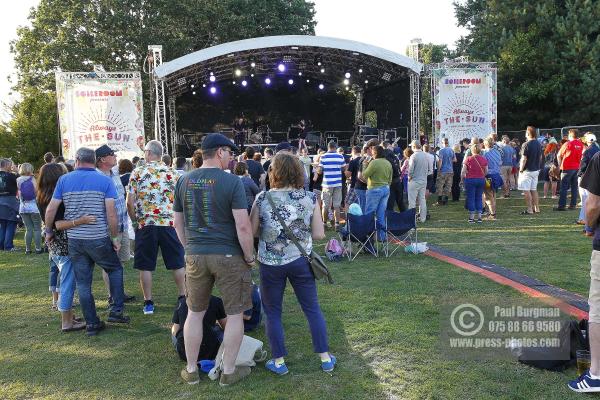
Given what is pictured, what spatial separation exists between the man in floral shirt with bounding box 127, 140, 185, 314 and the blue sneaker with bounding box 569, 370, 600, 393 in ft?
10.8

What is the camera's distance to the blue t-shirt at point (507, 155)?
12.1 meters

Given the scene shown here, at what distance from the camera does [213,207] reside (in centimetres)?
310

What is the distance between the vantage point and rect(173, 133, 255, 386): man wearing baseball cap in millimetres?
3107

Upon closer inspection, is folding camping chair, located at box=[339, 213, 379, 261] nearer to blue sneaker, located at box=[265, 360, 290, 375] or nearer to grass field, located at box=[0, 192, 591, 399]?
grass field, located at box=[0, 192, 591, 399]

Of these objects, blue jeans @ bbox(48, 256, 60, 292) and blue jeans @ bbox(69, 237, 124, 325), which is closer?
blue jeans @ bbox(69, 237, 124, 325)

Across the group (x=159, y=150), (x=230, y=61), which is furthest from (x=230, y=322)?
(x=230, y=61)

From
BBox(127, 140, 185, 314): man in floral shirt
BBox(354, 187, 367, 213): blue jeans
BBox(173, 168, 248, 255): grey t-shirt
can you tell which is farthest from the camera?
BBox(354, 187, 367, 213): blue jeans

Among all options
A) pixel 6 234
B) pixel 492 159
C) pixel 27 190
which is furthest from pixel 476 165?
pixel 6 234

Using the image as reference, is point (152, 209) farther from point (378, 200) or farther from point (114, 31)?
point (114, 31)

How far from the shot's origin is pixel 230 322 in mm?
3209

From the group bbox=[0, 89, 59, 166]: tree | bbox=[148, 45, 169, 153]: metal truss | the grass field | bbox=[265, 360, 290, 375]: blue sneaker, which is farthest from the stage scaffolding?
bbox=[265, 360, 290, 375]: blue sneaker

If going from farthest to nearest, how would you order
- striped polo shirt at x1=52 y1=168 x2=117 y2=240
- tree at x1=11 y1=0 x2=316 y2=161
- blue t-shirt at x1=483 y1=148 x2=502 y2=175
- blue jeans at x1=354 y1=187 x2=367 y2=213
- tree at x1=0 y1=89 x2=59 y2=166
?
1. tree at x1=11 y1=0 x2=316 y2=161
2. tree at x1=0 y1=89 x2=59 y2=166
3. blue t-shirt at x1=483 y1=148 x2=502 y2=175
4. blue jeans at x1=354 y1=187 x2=367 y2=213
5. striped polo shirt at x1=52 y1=168 x2=117 y2=240

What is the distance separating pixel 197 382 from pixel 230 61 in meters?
17.4

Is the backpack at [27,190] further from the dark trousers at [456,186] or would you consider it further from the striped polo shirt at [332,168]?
the dark trousers at [456,186]
